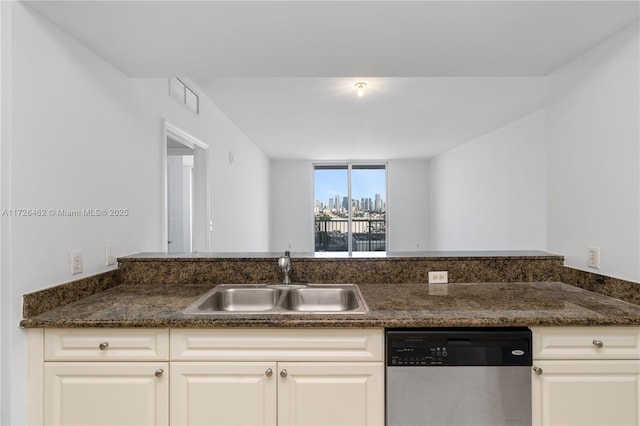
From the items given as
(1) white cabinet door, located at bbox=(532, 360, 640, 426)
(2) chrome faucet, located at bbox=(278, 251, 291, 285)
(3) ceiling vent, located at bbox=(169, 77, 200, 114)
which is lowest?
(1) white cabinet door, located at bbox=(532, 360, 640, 426)

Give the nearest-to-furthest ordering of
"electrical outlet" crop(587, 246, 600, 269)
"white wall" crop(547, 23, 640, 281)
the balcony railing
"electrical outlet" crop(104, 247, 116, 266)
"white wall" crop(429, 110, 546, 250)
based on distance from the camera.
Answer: "white wall" crop(547, 23, 640, 281)
"electrical outlet" crop(587, 246, 600, 269)
"electrical outlet" crop(104, 247, 116, 266)
"white wall" crop(429, 110, 546, 250)
the balcony railing

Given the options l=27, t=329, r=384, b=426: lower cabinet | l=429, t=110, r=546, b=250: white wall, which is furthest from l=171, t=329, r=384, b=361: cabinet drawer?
l=429, t=110, r=546, b=250: white wall

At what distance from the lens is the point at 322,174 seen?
310 inches

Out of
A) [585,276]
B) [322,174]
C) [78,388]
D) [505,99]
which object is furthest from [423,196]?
[78,388]

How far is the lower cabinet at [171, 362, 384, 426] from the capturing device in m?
1.33

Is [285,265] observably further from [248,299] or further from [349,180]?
[349,180]

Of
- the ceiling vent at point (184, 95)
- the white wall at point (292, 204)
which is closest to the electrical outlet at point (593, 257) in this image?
the ceiling vent at point (184, 95)

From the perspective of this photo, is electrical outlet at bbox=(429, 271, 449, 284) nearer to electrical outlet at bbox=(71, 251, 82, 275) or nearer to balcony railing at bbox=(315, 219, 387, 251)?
electrical outlet at bbox=(71, 251, 82, 275)

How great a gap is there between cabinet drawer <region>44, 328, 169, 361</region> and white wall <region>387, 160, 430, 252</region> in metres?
6.90

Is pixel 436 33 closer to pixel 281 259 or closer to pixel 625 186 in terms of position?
pixel 625 186

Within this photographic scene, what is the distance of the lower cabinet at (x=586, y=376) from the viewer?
1322 mm

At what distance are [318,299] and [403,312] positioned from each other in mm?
607

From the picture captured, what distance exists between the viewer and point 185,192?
4547 mm

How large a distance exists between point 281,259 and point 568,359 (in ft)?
4.34
